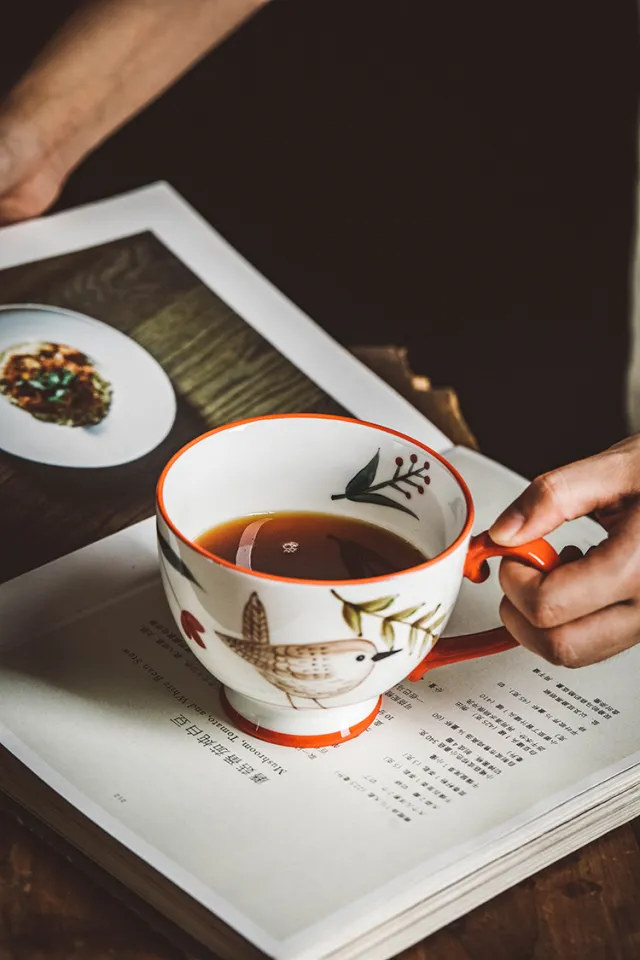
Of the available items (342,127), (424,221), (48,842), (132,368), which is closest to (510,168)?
(424,221)

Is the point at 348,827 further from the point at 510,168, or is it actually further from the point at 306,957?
the point at 510,168

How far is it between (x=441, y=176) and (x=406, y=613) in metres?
1.02

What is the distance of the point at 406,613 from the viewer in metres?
0.43

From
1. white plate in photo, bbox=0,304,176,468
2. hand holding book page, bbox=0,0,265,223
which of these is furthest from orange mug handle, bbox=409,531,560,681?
hand holding book page, bbox=0,0,265,223

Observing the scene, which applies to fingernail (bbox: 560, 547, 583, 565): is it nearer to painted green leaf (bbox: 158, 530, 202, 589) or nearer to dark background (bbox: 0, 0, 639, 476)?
painted green leaf (bbox: 158, 530, 202, 589)

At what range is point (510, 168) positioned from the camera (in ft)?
4.45

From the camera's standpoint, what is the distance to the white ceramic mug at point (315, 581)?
0.42 metres

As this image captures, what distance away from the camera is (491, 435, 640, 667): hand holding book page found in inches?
18.2

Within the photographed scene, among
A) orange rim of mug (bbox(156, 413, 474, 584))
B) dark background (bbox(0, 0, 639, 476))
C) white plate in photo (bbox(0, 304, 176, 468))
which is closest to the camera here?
orange rim of mug (bbox(156, 413, 474, 584))

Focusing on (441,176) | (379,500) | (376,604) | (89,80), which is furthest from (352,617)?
(441,176)

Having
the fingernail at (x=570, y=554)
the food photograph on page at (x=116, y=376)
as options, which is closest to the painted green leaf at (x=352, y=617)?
the fingernail at (x=570, y=554)

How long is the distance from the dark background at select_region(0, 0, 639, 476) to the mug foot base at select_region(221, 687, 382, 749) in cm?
77

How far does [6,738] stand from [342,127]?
999mm

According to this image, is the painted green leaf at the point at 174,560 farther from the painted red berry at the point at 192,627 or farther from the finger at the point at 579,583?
the finger at the point at 579,583
